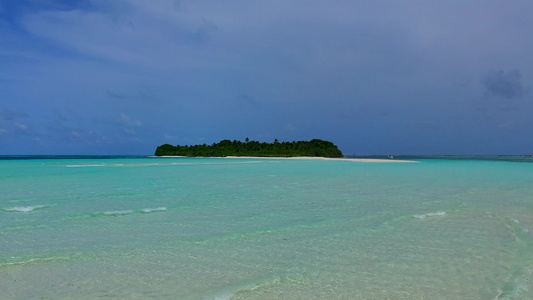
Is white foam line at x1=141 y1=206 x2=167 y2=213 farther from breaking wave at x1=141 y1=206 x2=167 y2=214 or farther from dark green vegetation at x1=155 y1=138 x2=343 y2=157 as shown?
dark green vegetation at x1=155 y1=138 x2=343 y2=157

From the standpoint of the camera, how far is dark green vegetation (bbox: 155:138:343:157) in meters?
116

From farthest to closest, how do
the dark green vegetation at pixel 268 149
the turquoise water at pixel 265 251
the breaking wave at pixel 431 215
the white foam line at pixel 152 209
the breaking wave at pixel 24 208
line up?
1. the dark green vegetation at pixel 268 149
2. the breaking wave at pixel 24 208
3. the white foam line at pixel 152 209
4. the breaking wave at pixel 431 215
5. the turquoise water at pixel 265 251

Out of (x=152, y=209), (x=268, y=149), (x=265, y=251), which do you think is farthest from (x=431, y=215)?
(x=268, y=149)

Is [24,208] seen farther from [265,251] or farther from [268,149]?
[268,149]

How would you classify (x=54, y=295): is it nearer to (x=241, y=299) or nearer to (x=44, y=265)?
(x=44, y=265)

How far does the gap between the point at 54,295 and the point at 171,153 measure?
14728 cm

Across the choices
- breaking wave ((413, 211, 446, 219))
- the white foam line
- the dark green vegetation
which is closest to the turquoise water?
breaking wave ((413, 211, 446, 219))

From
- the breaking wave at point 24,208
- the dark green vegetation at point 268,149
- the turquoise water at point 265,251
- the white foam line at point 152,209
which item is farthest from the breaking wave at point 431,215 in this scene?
the dark green vegetation at point 268,149

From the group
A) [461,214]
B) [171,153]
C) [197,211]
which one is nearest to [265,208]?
[197,211]

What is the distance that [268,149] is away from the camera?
393 ft

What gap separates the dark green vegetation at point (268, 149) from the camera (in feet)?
381

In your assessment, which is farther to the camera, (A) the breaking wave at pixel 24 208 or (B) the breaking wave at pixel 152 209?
(A) the breaking wave at pixel 24 208

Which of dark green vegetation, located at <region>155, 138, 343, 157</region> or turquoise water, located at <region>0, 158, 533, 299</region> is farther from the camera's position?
dark green vegetation, located at <region>155, 138, 343, 157</region>

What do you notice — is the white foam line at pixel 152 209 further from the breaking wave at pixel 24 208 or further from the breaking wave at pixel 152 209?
the breaking wave at pixel 24 208
